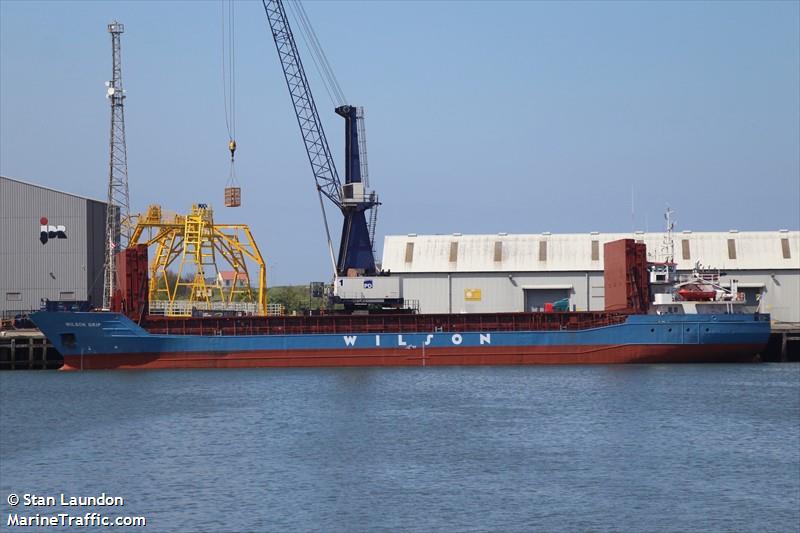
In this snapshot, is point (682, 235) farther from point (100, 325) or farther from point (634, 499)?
point (634, 499)

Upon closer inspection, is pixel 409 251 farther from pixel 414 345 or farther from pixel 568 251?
pixel 414 345

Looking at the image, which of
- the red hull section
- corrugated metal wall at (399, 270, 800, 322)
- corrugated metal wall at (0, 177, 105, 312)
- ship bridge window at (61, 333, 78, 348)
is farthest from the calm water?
corrugated metal wall at (0, 177, 105, 312)

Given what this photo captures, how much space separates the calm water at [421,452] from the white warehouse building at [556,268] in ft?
70.0

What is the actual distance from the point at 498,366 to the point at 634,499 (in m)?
32.5

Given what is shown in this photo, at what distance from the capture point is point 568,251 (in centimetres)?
7531

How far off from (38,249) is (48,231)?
1.40m

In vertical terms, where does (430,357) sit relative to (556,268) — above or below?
below

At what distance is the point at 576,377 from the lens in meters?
53.6

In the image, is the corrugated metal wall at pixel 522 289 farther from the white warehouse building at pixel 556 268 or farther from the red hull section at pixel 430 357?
the red hull section at pixel 430 357

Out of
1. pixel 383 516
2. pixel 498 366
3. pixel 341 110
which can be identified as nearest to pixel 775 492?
pixel 383 516

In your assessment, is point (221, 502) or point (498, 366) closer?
point (221, 502)

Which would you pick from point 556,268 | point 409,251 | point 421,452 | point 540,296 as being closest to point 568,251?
point 556,268

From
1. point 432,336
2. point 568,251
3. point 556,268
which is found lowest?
point 432,336

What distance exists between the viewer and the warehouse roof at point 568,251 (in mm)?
74312
